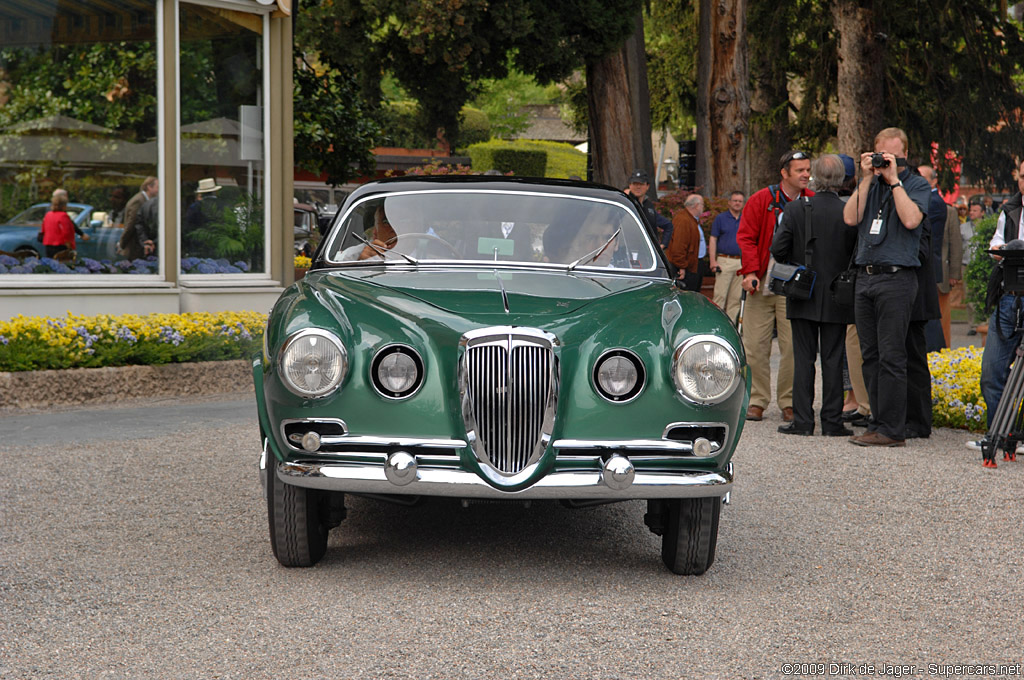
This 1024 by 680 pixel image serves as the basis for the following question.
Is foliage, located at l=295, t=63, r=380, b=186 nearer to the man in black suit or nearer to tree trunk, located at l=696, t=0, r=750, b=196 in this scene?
tree trunk, located at l=696, t=0, r=750, b=196

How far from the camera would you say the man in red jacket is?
8.91 m

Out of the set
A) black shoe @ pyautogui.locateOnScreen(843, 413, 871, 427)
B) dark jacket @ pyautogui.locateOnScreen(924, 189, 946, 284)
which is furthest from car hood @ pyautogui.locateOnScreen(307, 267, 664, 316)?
dark jacket @ pyautogui.locateOnScreen(924, 189, 946, 284)

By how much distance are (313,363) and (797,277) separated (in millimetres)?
4535

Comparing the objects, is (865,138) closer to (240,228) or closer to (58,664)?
(240,228)

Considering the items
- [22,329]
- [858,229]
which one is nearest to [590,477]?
[858,229]

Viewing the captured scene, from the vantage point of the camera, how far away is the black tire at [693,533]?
15.7ft

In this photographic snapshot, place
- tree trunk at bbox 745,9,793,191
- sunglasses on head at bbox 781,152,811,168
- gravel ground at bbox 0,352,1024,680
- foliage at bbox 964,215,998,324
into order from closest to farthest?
gravel ground at bbox 0,352,1024,680 < sunglasses on head at bbox 781,152,811,168 < foliage at bbox 964,215,998,324 < tree trunk at bbox 745,9,793,191

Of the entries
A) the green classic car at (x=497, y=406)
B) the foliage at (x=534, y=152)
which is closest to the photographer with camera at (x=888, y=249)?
the green classic car at (x=497, y=406)

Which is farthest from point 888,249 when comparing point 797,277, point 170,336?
point 170,336

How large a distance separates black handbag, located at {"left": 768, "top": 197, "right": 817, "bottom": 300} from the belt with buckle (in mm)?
433

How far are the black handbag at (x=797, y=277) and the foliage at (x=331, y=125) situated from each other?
1280cm

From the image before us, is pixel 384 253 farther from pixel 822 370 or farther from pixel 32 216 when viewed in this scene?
pixel 32 216

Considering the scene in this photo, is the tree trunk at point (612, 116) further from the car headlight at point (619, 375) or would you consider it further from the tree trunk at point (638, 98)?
the car headlight at point (619, 375)

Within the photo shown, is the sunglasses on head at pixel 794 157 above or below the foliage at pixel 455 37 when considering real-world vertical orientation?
below
